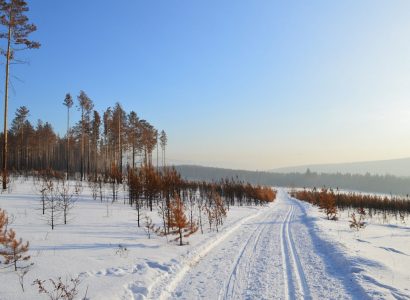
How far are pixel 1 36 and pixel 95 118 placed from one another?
34.8 meters

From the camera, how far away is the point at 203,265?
9.04 meters

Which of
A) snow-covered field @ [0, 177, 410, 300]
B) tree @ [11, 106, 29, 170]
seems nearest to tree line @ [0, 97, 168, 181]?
tree @ [11, 106, 29, 170]

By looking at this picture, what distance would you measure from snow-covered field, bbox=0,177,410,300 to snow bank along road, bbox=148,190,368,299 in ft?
0.07

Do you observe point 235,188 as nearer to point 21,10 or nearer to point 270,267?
point 21,10

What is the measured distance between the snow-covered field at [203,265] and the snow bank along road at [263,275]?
0.02m

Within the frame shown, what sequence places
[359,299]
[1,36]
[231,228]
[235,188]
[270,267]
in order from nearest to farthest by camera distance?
[359,299], [270,267], [231,228], [1,36], [235,188]

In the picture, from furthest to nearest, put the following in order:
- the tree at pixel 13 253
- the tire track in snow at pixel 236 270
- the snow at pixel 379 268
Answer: the tree at pixel 13 253 < the snow at pixel 379 268 < the tire track in snow at pixel 236 270

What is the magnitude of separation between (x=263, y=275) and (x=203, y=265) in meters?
1.86

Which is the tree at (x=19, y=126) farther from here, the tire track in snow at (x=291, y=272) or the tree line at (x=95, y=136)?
the tire track in snow at (x=291, y=272)

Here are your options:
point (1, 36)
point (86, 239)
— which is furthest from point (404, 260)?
point (1, 36)

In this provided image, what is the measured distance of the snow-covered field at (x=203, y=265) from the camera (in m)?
6.69

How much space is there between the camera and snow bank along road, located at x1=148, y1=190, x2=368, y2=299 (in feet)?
21.7

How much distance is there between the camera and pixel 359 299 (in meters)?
6.39

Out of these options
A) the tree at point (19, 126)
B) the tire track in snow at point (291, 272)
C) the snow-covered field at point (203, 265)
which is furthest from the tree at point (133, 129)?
the tire track in snow at point (291, 272)
